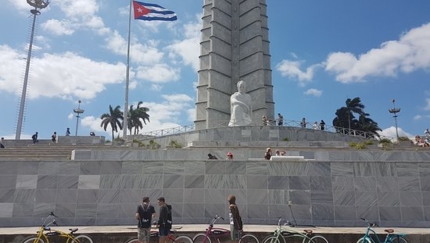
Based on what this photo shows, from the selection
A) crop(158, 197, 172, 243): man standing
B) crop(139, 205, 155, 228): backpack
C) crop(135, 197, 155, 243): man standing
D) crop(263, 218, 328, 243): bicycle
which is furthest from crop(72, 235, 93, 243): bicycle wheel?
crop(263, 218, 328, 243): bicycle

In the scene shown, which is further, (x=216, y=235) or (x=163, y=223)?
(x=216, y=235)

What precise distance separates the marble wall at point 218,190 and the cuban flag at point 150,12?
74.4ft

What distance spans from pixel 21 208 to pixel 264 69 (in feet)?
122

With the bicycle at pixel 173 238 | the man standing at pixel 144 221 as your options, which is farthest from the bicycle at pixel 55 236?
the man standing at pixel 144 221

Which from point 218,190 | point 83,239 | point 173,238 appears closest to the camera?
point 173,238

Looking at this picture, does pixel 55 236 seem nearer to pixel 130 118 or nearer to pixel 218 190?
pixel 218 190

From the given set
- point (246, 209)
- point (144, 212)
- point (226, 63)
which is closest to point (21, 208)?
point (144, 212)

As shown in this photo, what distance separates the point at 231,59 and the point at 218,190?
35.9m

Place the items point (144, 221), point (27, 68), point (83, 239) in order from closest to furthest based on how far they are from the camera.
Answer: point (144, 221)
point (83, 239)
point (27, 68)

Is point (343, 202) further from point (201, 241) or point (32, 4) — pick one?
point (32, 4)

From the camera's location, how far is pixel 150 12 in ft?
107

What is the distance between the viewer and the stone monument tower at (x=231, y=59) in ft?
141

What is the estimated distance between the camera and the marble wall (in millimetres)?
12281

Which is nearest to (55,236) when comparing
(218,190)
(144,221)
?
(144,221)
